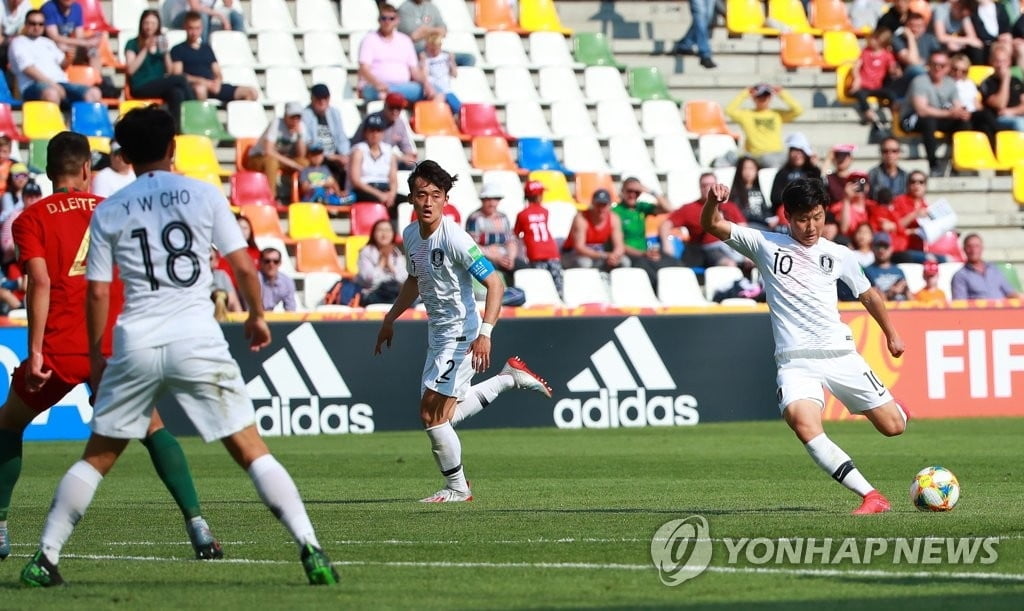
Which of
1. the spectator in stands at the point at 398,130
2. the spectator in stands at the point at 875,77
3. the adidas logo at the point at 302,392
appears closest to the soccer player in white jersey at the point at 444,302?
the adidas logo at the point at 302,392

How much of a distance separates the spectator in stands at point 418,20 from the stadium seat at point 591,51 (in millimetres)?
2593

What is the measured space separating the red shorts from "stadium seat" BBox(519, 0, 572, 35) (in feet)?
59.2

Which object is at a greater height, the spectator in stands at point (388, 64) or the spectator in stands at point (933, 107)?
the spectator in stands at point (388, 64)

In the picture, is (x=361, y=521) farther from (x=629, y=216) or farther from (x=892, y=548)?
(x=629, y=216)

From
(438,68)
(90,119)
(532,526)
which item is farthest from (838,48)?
(532,526)

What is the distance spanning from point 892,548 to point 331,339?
10738mm

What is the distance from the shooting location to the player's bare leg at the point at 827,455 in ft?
32.8

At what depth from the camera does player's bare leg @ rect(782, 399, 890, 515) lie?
1001 centimetres

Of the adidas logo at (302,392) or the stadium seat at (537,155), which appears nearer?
the adidas logo at (302,392)

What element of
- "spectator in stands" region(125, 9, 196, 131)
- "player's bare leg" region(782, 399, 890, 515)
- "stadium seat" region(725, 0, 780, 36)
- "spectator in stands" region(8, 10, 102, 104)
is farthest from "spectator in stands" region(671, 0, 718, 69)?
"player's bare leg" region(782, 399, 890, 515)

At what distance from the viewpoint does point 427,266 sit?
1132cm

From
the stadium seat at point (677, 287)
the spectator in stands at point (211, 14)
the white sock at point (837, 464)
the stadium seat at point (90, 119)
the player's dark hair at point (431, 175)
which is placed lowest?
the stadium seat at point (677, 287)

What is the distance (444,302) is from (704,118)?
1488cm

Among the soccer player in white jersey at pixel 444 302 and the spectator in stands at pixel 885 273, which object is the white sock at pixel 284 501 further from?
the spectator in stands at pixel 885 273
